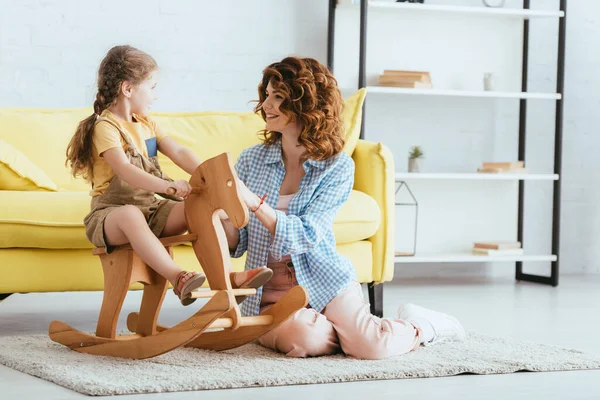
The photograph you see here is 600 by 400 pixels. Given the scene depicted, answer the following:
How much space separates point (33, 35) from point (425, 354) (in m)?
2.55

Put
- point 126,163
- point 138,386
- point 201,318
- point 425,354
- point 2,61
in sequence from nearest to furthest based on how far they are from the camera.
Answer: point 138,386, point 201,318, point 126,163, point 425,354, point 2,61

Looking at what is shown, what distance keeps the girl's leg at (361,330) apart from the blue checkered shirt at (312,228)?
4 cm

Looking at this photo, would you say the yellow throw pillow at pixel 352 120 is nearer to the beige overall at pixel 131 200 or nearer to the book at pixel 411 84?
the book at pixel 411 84

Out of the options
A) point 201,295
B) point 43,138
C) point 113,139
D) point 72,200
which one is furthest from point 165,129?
point 201,295

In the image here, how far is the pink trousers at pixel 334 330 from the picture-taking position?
7.72ft

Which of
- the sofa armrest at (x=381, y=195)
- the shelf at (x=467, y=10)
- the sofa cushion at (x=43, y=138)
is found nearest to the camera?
the sofa armrest at (x=381, y=195)

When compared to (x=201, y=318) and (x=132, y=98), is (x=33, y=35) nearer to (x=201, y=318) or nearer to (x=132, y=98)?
(x=132, y=98)

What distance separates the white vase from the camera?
14.6 ft

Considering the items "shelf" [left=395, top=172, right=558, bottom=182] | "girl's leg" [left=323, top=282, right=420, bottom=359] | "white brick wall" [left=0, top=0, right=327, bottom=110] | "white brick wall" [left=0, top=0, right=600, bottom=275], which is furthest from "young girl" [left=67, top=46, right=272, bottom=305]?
"shelf" [left=395, top=172, right=558, bottom=182]

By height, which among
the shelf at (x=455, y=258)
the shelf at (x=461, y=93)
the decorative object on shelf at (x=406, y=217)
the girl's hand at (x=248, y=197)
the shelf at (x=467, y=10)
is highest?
the shelf at (x=467, y=10)

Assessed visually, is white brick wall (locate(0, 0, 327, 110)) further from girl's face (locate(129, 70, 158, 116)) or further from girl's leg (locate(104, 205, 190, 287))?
girl's leg (locate(104, 205, 190, 287))

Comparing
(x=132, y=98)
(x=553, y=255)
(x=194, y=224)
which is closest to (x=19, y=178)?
(x=132, y=98)

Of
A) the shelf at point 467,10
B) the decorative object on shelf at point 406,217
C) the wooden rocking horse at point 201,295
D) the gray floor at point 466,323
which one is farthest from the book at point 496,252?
the wooden rocking horse at point 201,295

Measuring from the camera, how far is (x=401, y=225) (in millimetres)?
4691
